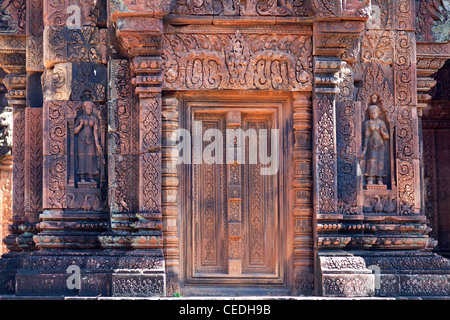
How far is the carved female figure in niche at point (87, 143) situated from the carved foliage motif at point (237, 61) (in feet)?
3.77

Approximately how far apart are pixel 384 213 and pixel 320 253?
4.22 feet

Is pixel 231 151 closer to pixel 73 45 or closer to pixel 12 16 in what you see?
pixel 73 45

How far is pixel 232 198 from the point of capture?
1387 centimetres

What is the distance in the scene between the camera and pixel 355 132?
46.4 ft

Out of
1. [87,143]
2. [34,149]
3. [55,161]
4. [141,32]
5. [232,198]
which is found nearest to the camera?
[141,32]

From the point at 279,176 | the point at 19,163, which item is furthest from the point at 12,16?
the point at 279,176

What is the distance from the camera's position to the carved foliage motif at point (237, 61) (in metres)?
13.8

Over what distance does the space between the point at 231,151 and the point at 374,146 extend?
203 cm

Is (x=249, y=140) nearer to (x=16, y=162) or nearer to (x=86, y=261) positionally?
(x=86, y=261)

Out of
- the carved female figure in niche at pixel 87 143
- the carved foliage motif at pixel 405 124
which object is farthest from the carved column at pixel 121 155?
the carved foliage motif at pixel 405 124

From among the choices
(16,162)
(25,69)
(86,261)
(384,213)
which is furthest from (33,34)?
(384,213)

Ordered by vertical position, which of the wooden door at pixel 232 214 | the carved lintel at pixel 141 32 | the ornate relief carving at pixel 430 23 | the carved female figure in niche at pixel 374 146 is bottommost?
the wooden door at pixel 232 214

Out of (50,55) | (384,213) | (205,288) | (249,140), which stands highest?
(50,55)

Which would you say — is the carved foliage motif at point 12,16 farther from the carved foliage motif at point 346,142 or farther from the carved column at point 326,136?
the carved foliage motif at point 346,142
